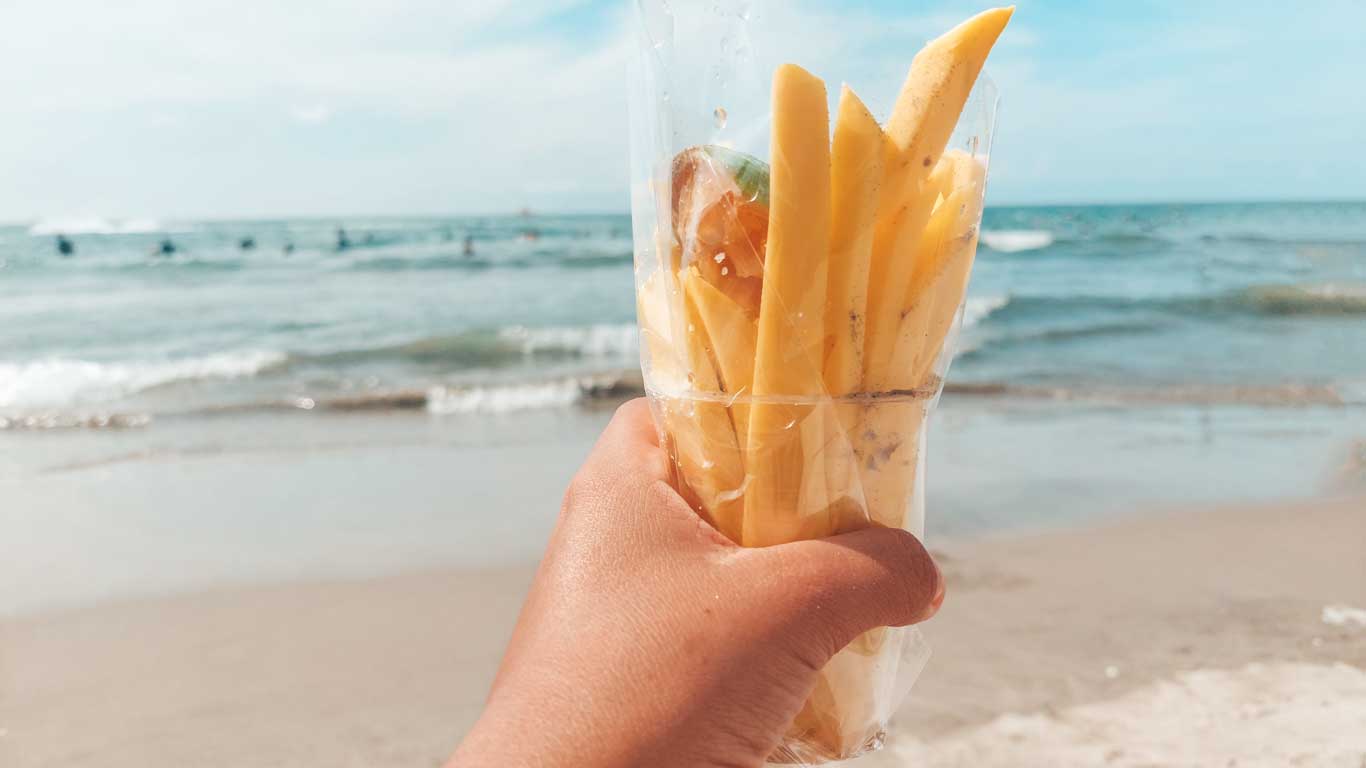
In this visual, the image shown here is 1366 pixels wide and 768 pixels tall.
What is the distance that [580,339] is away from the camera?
48.6ft

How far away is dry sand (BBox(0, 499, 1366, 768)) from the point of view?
349 cm

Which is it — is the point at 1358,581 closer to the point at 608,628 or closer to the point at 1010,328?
the point at 608,628

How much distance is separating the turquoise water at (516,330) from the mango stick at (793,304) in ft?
30.0

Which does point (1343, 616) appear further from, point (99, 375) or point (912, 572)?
point (99, 375)

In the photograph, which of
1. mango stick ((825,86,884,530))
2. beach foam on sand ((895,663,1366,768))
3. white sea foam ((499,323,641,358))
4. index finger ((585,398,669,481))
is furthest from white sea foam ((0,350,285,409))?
mango stick ((825,86,884,530))

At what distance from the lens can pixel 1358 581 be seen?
192 inches

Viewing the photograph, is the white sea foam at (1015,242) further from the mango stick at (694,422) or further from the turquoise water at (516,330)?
the mango stick at (694,422)

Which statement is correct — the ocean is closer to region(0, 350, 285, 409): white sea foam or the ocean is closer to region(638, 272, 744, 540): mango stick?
region(0, 350, 285, 409): white sea foam

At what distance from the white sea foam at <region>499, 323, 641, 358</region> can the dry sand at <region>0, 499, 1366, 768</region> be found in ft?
29.5

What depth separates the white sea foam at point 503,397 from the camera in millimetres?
10102

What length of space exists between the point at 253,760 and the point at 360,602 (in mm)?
1376

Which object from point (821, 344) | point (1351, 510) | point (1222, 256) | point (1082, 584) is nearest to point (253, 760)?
point (821, 344)

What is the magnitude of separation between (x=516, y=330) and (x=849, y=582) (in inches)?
579

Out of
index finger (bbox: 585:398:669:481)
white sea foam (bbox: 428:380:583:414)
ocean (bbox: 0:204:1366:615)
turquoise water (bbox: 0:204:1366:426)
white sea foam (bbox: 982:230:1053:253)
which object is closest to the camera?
index finger (bbox: 585:398:669:481)
